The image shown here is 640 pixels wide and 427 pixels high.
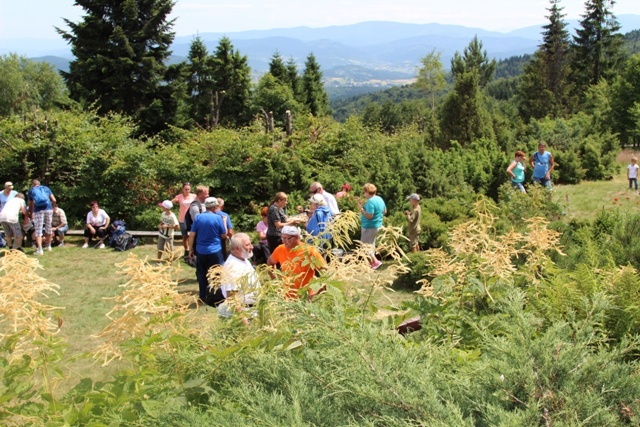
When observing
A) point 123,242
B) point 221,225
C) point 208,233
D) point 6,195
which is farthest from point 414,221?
point 6,195

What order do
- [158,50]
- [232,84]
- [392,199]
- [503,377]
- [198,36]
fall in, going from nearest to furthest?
1. [503,377]
2. [392,199]
3. [158,50]
4. [198,36]
5. [232,84]

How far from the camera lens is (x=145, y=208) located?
12.3 metres

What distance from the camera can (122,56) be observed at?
28891 millimetres

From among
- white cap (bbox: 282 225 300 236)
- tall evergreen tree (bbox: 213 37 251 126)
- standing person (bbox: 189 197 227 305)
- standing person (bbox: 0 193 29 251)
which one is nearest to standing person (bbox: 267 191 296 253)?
standing person (bbox: 189 197 227 305)

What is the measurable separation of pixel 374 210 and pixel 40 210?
6369 millimetres

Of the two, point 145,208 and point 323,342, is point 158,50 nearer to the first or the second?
point 145,208

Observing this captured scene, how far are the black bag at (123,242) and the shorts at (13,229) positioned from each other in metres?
1.64

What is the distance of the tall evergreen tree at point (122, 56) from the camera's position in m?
28.7

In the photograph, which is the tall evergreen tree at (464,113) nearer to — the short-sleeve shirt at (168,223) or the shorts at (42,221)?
the short-sleeve shirt at (168,223)

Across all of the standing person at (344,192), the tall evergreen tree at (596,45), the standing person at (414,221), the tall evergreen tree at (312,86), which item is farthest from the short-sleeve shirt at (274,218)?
the tall evergreen tree at (596,45)

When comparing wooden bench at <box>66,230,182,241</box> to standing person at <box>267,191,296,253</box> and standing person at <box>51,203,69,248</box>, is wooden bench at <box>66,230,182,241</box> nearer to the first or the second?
standing person at <box>51,203,69,248</box>

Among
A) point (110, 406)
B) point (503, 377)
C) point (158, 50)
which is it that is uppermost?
point (158, 50)

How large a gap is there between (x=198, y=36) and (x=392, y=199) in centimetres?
3044

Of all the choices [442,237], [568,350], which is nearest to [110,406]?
[568,350]
